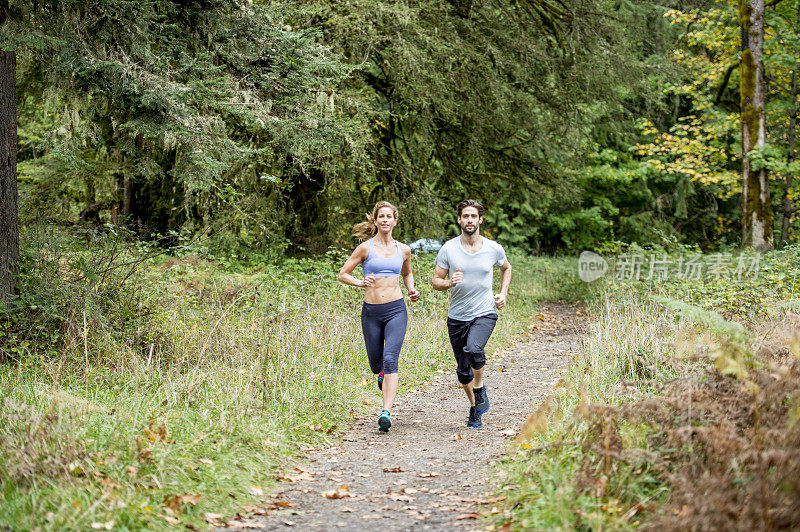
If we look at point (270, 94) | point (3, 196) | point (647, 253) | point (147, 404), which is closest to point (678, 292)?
point (647, 253)

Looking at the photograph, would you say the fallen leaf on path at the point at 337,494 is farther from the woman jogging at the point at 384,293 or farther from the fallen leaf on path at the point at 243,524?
the woman jogging at the point at 384,293

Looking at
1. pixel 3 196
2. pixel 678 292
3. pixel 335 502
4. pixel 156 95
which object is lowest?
pixel 335 502

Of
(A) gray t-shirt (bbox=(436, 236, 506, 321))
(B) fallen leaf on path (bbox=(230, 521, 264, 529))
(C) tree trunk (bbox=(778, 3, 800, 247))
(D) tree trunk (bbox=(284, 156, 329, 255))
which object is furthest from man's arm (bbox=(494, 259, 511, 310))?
(C) tree trunk (bbox=(778, 3, 800, 247))

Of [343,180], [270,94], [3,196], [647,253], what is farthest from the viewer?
[647,253]

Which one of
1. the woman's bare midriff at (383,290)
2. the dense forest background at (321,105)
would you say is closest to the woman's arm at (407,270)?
the woman's bare midriff at (383,290)

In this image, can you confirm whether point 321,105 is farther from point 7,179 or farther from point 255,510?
point 255,510

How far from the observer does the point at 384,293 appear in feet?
22.1

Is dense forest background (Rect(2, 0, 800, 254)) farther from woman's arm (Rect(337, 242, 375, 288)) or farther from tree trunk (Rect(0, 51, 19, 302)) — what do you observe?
woman's arm (Rect(337, 242, 375, 288))

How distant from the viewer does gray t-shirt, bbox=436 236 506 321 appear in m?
6.69

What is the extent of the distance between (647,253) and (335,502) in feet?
47.2

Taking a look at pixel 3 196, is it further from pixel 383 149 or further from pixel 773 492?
pixel 383 149

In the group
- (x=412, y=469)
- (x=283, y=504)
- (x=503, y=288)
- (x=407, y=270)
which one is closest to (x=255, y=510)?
(x=283, y=504)

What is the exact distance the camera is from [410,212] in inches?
620

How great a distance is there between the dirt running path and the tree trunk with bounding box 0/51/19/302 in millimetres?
4291
